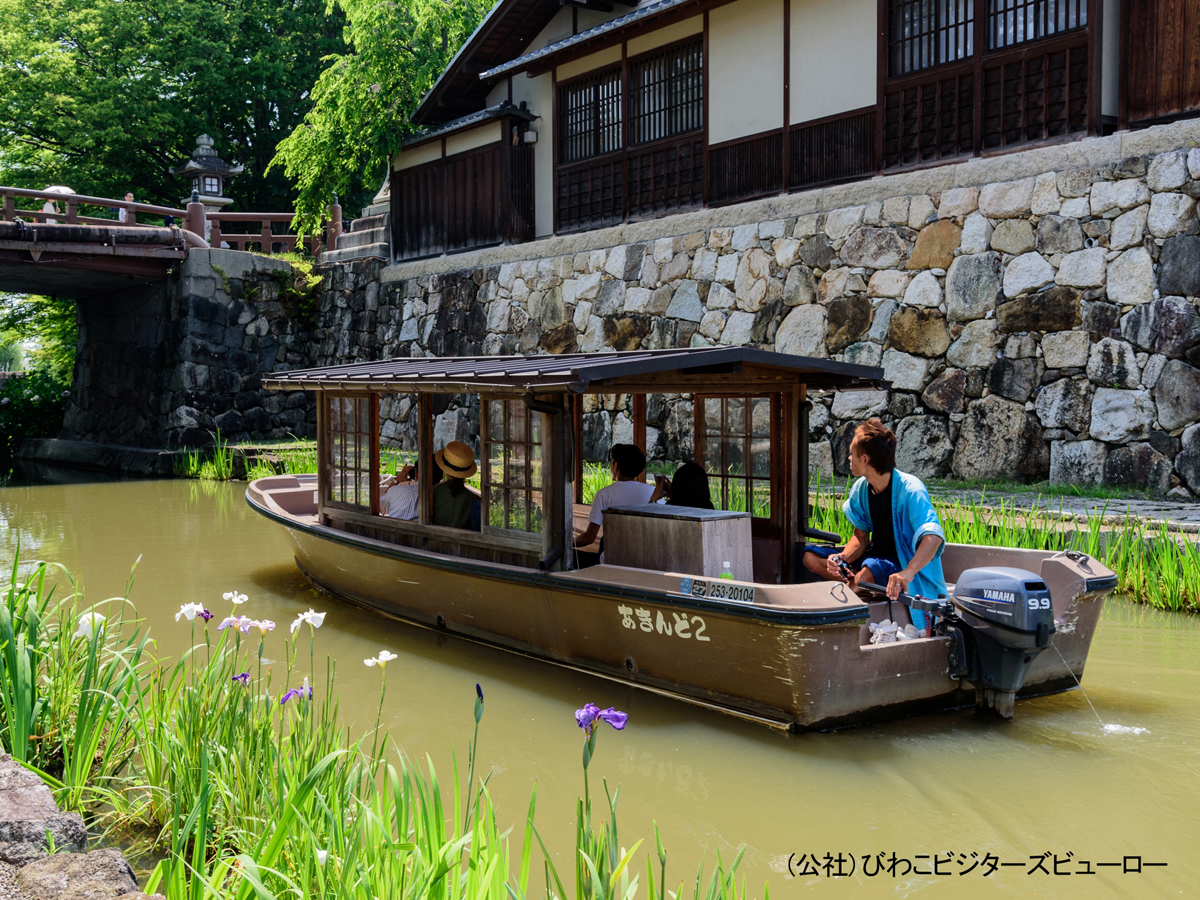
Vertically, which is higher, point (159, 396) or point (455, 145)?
point (455, 145)

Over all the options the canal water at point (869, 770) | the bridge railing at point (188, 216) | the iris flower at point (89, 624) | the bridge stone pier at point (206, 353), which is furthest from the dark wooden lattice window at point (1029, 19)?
the bridge stone pier at point (206, 353)

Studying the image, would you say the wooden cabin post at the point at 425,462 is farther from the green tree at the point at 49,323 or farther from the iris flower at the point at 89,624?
the green tree at the point at 49,323

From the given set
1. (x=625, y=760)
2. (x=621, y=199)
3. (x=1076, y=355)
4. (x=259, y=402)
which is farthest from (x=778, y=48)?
(x=259, y=402)

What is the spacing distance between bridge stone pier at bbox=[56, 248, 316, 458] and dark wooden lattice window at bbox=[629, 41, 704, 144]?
9.36 metres

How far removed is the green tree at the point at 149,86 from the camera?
25891 millimetres

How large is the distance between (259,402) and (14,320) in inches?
392

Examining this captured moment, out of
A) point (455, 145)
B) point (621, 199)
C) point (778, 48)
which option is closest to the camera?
point (778, 48)

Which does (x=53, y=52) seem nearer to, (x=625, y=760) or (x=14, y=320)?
(x=14, y=320)

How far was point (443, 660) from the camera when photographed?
6711 mm

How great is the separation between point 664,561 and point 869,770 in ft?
5.69

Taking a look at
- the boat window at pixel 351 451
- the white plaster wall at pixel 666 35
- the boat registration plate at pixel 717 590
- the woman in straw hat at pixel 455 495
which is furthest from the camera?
the white plaster wall at pixel 666 35

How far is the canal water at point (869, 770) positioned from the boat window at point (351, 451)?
1.21 meters

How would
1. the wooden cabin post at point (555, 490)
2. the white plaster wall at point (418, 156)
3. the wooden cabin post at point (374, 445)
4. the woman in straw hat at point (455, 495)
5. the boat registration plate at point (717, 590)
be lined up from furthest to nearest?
the white plaster wall at point (418, 156), the wooden cabin post at point (374, 445), the woman in straw hat at point (455, 495), the wooden cabin post at point (555, 490), the boat registration plate at point (717, 590)

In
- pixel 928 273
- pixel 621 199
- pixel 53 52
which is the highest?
pixel 53 52
